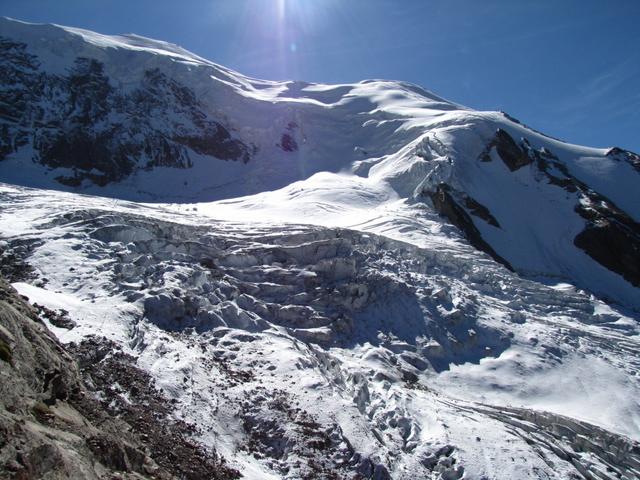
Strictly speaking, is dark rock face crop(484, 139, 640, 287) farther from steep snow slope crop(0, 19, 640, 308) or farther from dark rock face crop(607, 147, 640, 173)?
dark rock face crop(607, 147, 640, 173)

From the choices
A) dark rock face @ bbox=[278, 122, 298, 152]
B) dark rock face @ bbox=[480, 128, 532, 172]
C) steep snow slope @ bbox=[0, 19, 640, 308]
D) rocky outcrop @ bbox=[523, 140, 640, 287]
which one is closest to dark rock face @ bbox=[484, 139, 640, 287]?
rocky outcrop @ bbox=[523, 140, 640, 287]

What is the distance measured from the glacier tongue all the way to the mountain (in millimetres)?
94

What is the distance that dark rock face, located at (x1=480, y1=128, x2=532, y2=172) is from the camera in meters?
58.4

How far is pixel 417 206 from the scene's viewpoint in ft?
155

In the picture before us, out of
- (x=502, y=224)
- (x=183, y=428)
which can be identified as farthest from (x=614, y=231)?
(x=183, y=428)

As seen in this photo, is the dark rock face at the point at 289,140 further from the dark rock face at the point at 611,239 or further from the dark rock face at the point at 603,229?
the dark rock face at the point at 611,239

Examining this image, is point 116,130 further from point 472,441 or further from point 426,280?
point 472,441

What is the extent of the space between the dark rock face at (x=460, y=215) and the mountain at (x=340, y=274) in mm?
238

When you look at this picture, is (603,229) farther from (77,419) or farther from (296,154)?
(77,419)

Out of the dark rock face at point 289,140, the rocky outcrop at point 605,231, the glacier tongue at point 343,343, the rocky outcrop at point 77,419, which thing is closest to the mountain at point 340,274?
the glacier tongue at point 343,343

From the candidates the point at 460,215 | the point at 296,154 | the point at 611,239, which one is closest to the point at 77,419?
the point at 460,215

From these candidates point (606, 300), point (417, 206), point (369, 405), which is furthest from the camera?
point (417, 206)

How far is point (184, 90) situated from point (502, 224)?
4313 cm

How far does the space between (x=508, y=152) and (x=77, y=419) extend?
55705mm
